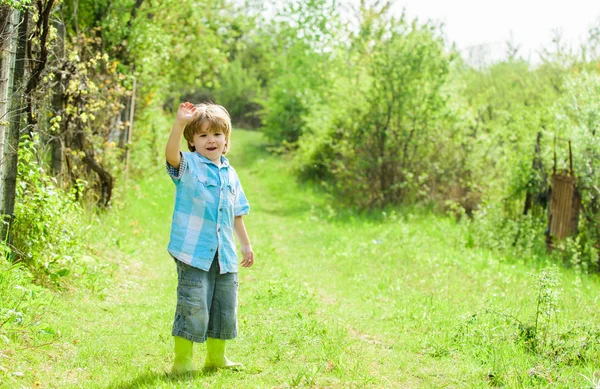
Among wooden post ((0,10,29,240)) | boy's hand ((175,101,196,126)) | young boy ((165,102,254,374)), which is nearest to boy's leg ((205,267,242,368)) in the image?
young boy ((165,102,254,374))

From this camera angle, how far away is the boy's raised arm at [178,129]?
432 centimetres

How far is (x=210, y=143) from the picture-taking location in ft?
15.5

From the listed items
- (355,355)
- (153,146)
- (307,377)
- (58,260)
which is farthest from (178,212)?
(153,146)

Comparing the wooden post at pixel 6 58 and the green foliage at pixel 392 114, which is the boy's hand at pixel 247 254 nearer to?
the wooden post at pixel 6 58

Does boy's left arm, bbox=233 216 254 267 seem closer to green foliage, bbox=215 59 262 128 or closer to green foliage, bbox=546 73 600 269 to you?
green foliage, bbox=546 73 600 269

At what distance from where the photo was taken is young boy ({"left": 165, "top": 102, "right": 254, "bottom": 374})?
4.55 meters

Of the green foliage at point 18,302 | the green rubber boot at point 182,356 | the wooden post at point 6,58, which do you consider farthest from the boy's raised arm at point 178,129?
the wooden post at point 6,58

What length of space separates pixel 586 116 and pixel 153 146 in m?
11.7

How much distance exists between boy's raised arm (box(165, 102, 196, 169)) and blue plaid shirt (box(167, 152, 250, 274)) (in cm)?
9

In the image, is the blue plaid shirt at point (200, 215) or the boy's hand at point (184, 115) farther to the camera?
the blue plaid shirt at point (200, 215)

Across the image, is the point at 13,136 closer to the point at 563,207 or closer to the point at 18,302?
the point at 18,302

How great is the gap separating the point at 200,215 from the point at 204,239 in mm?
167

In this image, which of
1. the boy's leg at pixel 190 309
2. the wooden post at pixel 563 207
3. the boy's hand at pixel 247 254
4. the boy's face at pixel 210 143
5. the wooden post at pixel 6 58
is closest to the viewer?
the boy's leg at pixel 190 309

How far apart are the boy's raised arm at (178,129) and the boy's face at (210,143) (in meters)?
0.26
